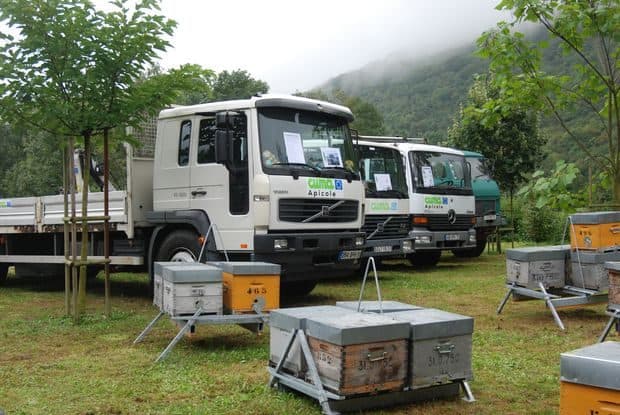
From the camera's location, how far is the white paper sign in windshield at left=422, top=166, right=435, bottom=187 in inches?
525

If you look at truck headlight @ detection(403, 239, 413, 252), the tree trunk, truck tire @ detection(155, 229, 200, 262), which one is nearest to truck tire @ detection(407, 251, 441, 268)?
truck headlight @ detection(403, 239, 413, 252)

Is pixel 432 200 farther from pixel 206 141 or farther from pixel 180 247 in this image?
pixel 180 247

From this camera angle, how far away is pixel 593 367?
11.2ft

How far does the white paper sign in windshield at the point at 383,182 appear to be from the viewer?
1268 centimetres

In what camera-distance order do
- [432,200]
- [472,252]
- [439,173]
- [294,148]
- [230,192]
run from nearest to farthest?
[230,192]
[294,148]
[432,200]
[439,173]
[472,252]

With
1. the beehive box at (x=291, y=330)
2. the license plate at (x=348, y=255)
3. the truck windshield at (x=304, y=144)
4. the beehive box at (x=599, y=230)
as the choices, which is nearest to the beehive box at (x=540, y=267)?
the beehive box at (x=599, y=230)

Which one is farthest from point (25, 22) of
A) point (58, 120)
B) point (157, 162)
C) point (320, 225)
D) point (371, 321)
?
point (371, 321)

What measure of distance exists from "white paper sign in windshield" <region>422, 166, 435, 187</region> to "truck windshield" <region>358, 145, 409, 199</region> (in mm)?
520

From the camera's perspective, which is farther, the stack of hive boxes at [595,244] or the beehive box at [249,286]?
the stack of hive boxes at [595,244]

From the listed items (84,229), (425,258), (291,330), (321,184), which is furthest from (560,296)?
(425,258)

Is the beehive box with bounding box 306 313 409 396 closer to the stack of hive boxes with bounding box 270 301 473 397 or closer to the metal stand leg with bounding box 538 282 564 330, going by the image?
the stack of hive boxes with bounding box 270 301 473 397

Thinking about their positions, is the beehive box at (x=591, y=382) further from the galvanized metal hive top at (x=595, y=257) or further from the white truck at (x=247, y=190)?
the white truck at (x=247, y=190)

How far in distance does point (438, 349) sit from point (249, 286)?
8.19 feet

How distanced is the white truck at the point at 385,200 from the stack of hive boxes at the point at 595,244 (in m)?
4.62
